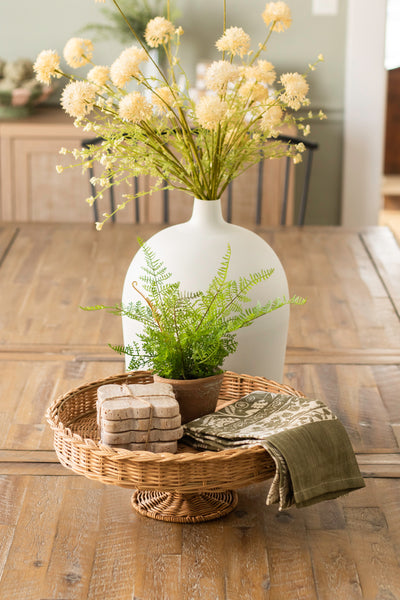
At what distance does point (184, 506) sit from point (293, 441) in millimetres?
215

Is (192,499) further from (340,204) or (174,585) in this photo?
(340,204)

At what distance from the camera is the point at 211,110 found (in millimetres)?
1350

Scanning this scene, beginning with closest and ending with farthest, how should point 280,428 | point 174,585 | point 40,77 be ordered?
1. point 174,585
2. point 280,428
3. point 40,77

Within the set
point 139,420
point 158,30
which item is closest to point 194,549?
point 139,420

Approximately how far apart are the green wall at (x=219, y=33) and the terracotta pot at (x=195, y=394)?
3289 mm

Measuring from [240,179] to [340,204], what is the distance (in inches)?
30.9

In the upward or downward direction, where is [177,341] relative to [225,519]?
upward

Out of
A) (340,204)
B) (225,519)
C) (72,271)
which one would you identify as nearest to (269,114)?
(225,519)

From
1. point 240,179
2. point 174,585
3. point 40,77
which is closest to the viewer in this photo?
point 174,585

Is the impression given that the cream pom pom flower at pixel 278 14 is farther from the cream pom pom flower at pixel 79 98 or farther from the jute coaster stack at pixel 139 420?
the jute coaster stack at pixel 139 420

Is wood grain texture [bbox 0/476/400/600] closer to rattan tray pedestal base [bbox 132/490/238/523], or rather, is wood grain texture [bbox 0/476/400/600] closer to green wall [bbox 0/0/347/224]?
rattan tray pedestal base [bbox 132/490/238/523]

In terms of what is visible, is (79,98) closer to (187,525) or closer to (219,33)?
(187,525)

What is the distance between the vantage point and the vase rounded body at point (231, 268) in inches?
60.1

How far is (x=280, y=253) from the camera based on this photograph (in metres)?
2.61
